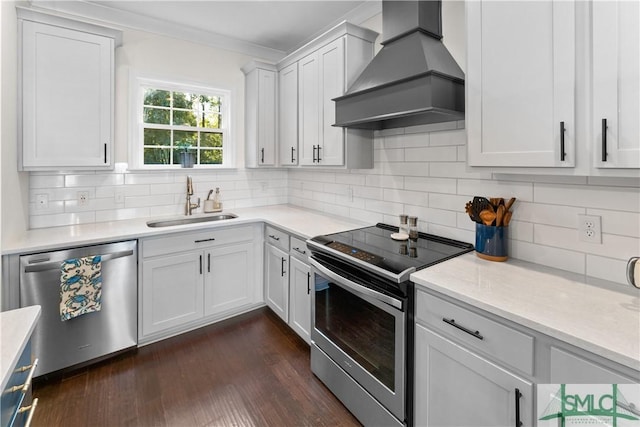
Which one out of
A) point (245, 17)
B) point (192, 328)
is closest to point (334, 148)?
point (245, 17)

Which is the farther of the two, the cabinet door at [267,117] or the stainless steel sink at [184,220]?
the cabinet door at [267,117]

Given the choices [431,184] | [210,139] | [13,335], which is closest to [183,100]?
[210,139]

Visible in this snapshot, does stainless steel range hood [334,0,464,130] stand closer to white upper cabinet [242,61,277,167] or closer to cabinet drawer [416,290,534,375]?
cabinet drawer [416,290,534,375]

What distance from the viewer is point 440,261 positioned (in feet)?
5.60

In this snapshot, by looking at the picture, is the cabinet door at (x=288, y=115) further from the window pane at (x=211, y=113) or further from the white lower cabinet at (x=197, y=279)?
the white lower cabinet at (x=197, y=279)

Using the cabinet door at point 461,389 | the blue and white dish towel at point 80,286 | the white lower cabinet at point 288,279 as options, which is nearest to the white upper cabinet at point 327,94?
the white lower cabinet at point 288,279

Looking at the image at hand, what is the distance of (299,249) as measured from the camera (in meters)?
2.51

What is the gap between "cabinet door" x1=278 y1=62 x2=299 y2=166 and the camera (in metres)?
3.12

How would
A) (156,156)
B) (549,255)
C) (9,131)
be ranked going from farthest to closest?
(156,156), (9,131), (549,255)

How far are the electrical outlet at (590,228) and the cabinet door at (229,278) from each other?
2483 mm

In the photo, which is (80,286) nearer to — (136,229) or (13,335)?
(136,229)

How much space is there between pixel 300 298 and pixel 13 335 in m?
1.81

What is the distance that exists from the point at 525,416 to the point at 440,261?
0.75m

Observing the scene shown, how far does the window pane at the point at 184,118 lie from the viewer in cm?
332
